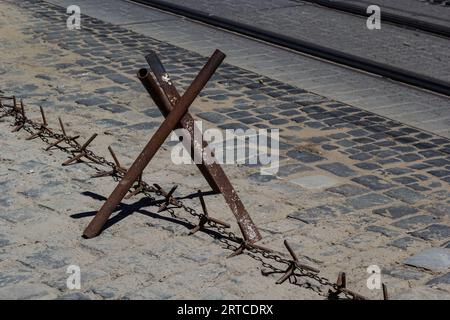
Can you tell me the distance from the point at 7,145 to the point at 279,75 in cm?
406

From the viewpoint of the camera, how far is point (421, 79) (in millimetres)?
11031

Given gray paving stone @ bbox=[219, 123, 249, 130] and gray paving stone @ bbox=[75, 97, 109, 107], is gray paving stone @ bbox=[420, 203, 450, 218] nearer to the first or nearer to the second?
gray paving stone @ bbox=[219, 123, 249, 130]

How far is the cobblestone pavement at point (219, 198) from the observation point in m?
5.96

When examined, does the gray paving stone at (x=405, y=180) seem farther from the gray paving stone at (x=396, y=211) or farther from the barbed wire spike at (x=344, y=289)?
the barbed wire spike at (x=344, y=289)

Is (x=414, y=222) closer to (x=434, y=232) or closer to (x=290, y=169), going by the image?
(x=434, y=232)

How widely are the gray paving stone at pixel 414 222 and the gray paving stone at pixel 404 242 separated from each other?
0.78 ft

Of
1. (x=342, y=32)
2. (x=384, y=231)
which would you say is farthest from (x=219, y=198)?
(x=342, y=32)

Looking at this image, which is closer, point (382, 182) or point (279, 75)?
point (382, 182)

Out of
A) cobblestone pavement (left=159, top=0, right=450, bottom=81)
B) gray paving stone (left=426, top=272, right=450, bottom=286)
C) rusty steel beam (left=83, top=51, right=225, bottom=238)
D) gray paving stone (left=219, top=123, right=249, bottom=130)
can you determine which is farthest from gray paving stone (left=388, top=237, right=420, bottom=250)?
cobblestone pavement (left=159, top=0, right=450, bottom=81)

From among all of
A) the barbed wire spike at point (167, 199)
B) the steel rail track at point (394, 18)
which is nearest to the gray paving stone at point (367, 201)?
the barbed wire spike at point (167, 199)

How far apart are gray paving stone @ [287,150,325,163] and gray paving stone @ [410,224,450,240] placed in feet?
5.48
